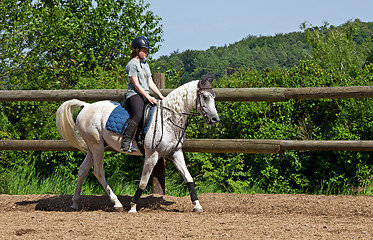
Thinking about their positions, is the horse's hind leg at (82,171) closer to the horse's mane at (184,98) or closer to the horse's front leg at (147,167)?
A: the horse's front leg at (147,167)

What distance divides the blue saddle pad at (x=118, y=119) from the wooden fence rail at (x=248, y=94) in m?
0.87

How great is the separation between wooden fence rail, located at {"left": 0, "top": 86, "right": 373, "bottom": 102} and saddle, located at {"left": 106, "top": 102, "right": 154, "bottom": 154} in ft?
2.96

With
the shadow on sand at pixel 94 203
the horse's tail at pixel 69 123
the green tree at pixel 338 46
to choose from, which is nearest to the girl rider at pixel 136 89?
the horse's tail at pixel 69 123

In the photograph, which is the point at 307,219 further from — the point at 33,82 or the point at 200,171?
the point at 33,82

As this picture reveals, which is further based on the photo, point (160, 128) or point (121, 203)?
point (121, 203)

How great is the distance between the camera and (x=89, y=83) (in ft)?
31.6

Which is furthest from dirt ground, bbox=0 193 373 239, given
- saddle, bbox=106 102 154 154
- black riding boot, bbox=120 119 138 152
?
saddle, bbox=106 102 154 154

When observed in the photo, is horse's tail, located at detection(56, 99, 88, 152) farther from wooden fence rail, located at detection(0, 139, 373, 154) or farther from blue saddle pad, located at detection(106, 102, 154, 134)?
blue saddle pad, located at detection(106, 102, 154, 134)

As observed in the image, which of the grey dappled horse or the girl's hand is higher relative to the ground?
the girl's hand

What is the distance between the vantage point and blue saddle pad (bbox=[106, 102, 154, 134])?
6480 mm

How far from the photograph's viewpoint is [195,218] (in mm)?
5934

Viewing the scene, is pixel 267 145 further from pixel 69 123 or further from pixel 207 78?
pixel 69 123

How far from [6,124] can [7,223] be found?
4112 mm

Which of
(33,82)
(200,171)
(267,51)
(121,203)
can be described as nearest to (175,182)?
(200,171)
